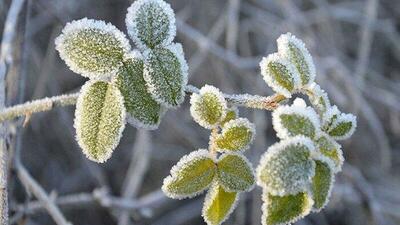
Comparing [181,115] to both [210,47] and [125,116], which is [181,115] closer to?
[210,47]

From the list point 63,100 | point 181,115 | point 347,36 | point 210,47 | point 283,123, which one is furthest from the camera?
point 347,36

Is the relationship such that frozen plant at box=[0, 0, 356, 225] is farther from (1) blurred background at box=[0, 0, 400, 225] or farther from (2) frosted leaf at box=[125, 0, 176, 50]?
(1) blurred background at box=[0, 0, 400, 225]

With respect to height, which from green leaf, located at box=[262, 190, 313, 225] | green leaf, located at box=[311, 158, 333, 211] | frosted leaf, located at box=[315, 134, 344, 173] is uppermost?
frosted leaf, located at box=[315, 134, 344, 173]

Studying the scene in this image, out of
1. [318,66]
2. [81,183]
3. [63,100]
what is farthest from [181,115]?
[63,100]

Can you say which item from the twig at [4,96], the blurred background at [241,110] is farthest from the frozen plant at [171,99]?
the blurred background at [241,110]

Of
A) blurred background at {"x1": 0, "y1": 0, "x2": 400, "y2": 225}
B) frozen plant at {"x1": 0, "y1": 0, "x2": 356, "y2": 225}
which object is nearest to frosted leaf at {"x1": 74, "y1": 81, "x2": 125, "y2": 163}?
frozen plant at {"x1": 0, "y1": 0, "x2": 356, "y2": 225}

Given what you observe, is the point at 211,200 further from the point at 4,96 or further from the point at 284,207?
the point at 4,96

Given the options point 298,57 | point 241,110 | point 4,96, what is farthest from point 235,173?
point 241,110
